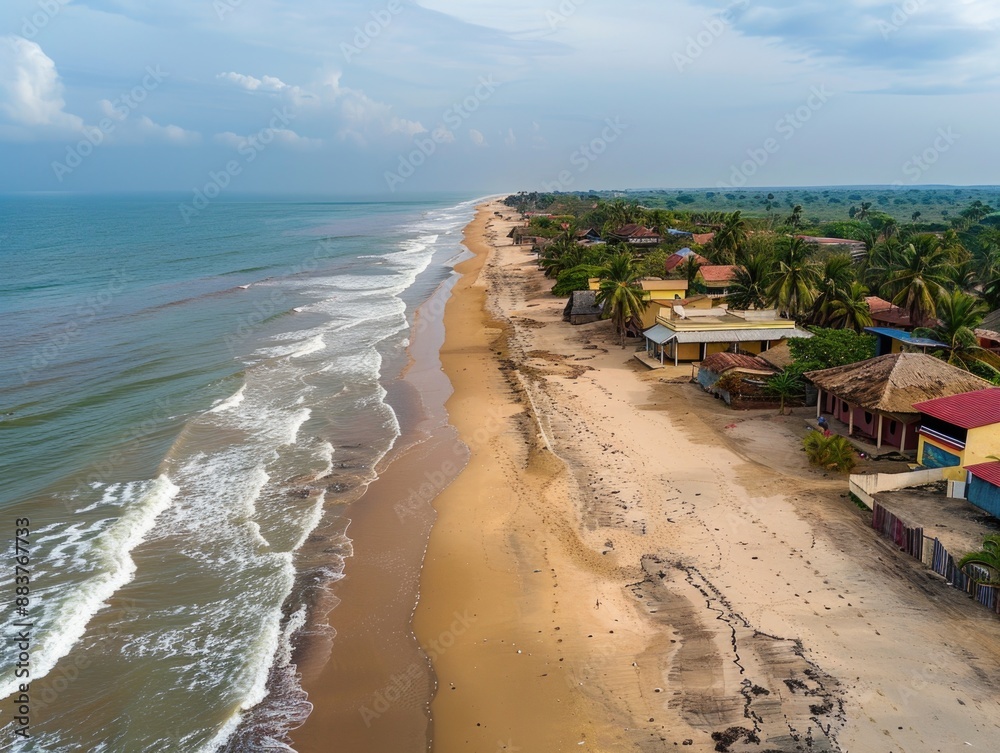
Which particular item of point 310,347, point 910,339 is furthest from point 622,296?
point 310,347

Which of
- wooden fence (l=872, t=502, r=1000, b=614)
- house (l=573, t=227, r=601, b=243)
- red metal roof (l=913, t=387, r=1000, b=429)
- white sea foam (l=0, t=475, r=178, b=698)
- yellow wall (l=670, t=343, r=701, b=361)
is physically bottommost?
white sea foam (l=0, t=475, r=178, b=698)

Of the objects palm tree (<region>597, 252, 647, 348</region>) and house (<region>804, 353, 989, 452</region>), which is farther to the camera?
palm tree (<region>597, 252, 647, 348</region>)

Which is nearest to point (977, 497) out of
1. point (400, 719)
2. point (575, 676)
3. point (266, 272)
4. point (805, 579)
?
point (805, 579)

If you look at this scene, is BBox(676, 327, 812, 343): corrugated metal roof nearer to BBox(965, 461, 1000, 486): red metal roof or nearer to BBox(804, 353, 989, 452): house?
BBox(804, 353, 989, 452): house

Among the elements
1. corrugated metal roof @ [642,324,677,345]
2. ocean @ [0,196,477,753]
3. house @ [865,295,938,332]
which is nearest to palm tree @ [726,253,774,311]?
corrugated metal roof @ [642,324,677,345]

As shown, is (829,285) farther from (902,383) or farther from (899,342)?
(902,383)
